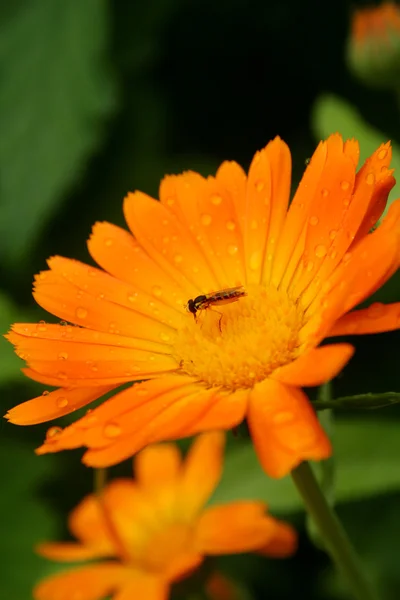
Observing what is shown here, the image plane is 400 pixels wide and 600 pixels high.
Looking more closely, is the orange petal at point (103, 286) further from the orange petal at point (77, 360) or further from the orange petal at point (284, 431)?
the orange petal at point (284, 431)

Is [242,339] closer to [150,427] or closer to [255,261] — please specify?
[255,261]

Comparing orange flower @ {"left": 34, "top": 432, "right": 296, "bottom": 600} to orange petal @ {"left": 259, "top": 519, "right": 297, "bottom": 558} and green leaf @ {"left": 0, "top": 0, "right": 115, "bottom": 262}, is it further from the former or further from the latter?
green leaf @ {"left": 0, "top": 0, "right": 115, "bottom": 262}

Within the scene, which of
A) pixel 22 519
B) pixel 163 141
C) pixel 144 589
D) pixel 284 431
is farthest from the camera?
pixel 163 141

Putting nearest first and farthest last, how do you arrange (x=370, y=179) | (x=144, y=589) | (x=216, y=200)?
(x=370, y=179) < (x=216, y=200) < (x=144, y=589)

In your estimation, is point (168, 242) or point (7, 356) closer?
point (168, 242)

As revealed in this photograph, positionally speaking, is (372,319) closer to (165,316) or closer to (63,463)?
(165,316)

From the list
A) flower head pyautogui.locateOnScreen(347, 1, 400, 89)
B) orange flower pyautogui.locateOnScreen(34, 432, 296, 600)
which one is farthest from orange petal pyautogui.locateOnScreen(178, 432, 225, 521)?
flower head pyautogui.locateOnScreen(347, 1, 400, 89)

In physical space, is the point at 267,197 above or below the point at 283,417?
above

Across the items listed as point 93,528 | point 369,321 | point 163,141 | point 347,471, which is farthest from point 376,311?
point 163,141
